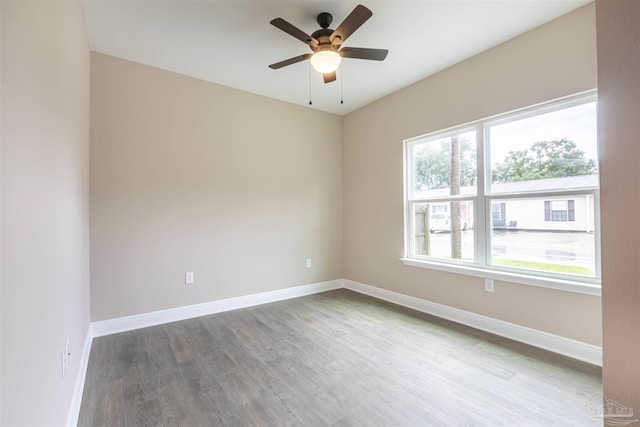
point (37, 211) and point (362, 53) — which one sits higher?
point (362, 53)

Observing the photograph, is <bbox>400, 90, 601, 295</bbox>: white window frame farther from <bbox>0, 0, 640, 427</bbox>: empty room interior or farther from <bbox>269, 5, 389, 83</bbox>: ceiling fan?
<bbox>269, 5, 389, 83</bbox>: ceiling fan

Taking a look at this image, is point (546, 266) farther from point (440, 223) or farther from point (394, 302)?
point (394, 302)

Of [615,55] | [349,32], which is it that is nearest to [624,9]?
[615,55]

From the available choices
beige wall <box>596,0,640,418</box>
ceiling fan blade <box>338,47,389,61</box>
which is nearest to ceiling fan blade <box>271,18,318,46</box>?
ceiling fan blade <box>338,47,389,61</box>

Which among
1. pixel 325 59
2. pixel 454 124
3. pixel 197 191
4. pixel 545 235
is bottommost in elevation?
pixel 545 235

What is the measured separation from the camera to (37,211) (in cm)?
110

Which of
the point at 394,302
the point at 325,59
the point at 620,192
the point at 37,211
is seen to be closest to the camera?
the point at 620,192

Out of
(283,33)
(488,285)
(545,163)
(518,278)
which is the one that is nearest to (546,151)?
(545,163)

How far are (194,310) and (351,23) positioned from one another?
10.7ft

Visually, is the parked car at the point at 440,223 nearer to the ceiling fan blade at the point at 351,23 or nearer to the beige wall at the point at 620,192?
the ceiling fan blade at the point at 351,23

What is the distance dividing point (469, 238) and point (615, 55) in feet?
7.96

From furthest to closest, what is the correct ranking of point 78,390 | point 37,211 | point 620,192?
1. point 78,390
2. point 37,211
3. point 620,192

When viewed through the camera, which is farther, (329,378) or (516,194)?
(516,194)

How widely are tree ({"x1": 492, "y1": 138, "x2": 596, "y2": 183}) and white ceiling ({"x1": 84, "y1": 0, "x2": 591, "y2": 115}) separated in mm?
1056
